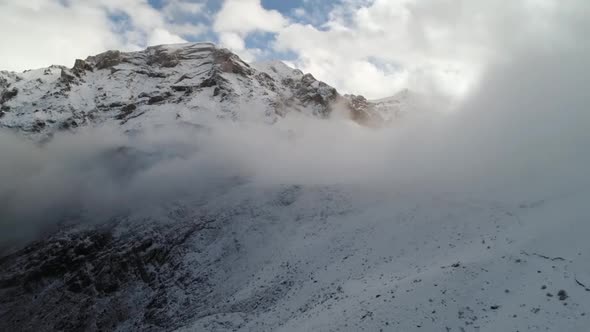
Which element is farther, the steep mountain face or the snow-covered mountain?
the steep mountain face

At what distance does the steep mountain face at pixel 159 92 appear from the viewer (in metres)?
96.9

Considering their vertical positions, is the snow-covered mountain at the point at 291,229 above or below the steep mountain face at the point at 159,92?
below

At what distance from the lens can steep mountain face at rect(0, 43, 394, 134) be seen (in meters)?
96.9

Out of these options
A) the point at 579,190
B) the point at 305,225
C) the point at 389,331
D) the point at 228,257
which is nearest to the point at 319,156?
the point at 305,225

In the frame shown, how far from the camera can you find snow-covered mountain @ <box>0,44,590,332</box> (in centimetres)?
2025

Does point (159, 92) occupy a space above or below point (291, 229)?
above

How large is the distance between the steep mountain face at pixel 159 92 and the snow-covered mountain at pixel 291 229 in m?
5.73

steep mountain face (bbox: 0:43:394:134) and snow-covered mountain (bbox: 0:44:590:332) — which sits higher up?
steep mountain face (bbox: 0:43:394:134)

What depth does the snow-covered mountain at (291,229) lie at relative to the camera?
20.2 metres

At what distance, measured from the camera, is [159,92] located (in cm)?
10356

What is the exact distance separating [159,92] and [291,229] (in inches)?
3043

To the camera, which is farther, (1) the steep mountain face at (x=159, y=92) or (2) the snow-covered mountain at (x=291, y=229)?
(1) the steep mountain face at (x=159, y=92)

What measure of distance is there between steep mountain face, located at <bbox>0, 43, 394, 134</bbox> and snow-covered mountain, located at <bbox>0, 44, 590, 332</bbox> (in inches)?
226

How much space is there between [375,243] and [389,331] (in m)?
14.5
